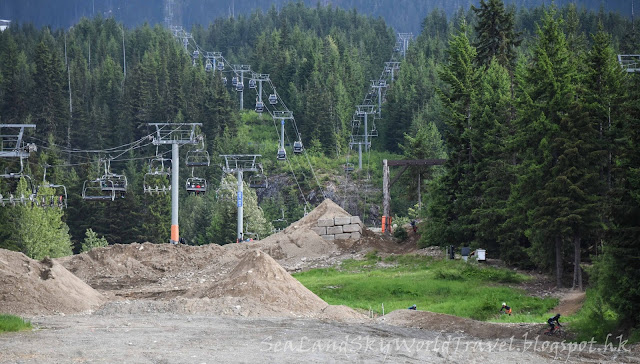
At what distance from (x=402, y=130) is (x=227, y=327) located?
9908 cm

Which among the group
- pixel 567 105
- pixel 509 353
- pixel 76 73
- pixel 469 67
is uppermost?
pixel 76 73

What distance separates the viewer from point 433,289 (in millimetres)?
48031

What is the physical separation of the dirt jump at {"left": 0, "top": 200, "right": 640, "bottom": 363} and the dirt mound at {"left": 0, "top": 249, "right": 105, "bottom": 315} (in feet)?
0.15

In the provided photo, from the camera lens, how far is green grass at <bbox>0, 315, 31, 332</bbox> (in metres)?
32.0

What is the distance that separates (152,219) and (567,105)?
2860 inches

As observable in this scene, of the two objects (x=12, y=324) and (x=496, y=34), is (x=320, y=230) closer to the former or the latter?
(x=496, y=34)

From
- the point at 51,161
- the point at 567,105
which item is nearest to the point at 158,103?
the point at 51,161

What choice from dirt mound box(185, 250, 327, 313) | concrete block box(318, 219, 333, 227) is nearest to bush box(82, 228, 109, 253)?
concrete block box(318, 219, 333, 227)

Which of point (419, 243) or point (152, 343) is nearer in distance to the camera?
point (152, 343)

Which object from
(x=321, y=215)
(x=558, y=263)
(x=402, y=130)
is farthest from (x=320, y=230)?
(x=402, y=130)

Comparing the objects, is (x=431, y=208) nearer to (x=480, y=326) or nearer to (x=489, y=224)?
(x=489, y=224)

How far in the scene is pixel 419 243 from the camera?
63688mm

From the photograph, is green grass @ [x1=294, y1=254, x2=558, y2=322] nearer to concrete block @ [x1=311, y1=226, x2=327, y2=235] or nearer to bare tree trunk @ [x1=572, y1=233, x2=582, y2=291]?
bare tree trunk @ [x1=572, y1=233, x2=582, y2=291]

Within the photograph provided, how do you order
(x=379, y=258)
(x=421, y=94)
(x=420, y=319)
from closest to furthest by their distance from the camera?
(x=420, y=319)
(x=379, y=258)
(x=421, y=94)
